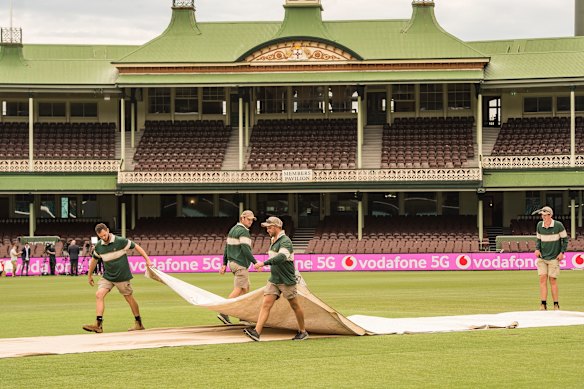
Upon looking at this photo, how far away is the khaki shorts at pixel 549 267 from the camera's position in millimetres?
21344

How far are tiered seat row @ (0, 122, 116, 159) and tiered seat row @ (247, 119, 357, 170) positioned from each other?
310 inches

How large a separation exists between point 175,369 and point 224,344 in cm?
238

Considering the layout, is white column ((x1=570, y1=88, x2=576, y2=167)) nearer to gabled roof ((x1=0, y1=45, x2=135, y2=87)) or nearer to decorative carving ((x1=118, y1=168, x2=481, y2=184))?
decorative carving ((x1=118, y1=168, x2=481, y2=184))

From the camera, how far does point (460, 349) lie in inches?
599

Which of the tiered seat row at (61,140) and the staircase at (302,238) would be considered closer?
the staircase at (302,238)

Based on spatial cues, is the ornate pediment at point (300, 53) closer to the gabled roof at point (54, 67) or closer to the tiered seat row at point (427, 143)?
the tiered seat row at point (427, 143)

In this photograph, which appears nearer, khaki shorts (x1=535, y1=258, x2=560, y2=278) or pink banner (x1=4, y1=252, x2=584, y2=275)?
khaki shorts (x1=535, y1=258, x2=560, y2=278)

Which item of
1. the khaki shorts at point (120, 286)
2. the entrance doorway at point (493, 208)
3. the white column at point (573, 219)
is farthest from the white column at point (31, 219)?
the khaki shorts at point (120, 286)

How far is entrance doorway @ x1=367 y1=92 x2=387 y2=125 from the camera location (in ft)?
203

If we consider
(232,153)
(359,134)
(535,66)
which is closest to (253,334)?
(359,134)

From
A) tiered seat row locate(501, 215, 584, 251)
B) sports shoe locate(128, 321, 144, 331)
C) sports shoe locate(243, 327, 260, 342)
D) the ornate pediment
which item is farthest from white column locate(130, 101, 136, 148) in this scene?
sports shoe locate(243, 327, 260, 342)

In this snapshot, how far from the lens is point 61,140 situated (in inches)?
2370

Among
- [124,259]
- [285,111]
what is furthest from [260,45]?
[124,259]

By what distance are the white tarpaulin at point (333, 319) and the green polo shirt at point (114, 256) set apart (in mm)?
647
